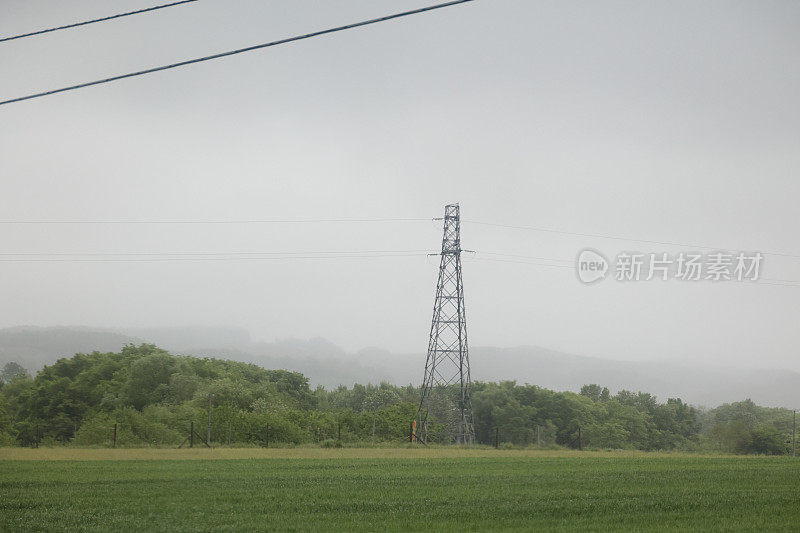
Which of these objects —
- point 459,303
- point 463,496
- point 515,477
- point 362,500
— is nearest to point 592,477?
point 515,477

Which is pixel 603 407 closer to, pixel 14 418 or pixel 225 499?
pixel 14 418

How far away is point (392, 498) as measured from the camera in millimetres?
19375

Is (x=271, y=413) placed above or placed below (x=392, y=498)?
below

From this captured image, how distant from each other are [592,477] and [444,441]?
3210 cm

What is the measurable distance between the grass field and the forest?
24.6 m

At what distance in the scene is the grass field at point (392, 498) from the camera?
15.1m

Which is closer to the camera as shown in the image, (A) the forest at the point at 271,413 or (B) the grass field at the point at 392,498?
(B) the grass field at the point at 392,498

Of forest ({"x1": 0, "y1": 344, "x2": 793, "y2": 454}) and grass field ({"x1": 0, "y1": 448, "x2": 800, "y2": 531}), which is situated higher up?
grass field ({"x1": 0, "y1": 448, "x2": 800, "y2": 531})

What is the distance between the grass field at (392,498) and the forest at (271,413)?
80.8 feet

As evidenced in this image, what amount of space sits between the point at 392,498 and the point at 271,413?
1989 inches

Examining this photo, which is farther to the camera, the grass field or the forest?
the forest

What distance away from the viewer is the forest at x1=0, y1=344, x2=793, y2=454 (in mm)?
58656

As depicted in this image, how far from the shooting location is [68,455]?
3969 centimetres

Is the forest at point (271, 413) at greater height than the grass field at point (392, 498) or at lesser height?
lesser
